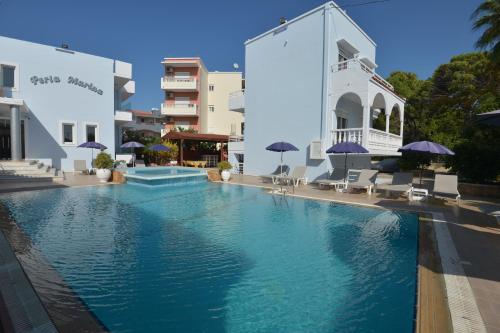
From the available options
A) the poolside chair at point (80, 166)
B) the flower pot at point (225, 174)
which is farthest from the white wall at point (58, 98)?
the flower pot at point (225, 174)

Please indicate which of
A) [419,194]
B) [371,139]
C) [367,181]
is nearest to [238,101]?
[371,139]

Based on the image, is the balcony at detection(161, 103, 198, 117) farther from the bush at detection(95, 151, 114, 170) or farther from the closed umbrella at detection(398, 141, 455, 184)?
the closed umbrella at detection(398, 141, 455, 184)

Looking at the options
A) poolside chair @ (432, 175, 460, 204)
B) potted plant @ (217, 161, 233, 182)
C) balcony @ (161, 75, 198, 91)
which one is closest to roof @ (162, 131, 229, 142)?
potted plant @ (217, 161, 233, 182)

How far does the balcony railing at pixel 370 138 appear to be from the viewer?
52.1 feet

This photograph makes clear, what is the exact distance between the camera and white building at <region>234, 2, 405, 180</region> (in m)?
16.8

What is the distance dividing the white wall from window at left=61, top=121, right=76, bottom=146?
0.90ft

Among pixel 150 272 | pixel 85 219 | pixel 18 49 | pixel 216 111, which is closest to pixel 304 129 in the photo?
pixel 85 219

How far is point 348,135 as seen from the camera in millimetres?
16734

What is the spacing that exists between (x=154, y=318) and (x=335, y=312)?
2.48 m

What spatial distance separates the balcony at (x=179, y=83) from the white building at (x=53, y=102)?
16.5 m

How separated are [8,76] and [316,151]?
21.7 metres

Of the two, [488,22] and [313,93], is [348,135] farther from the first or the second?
[488,22]

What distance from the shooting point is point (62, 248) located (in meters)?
6.18

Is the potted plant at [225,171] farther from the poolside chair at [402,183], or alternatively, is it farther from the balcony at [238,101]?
the poolside chair at [402,183]
